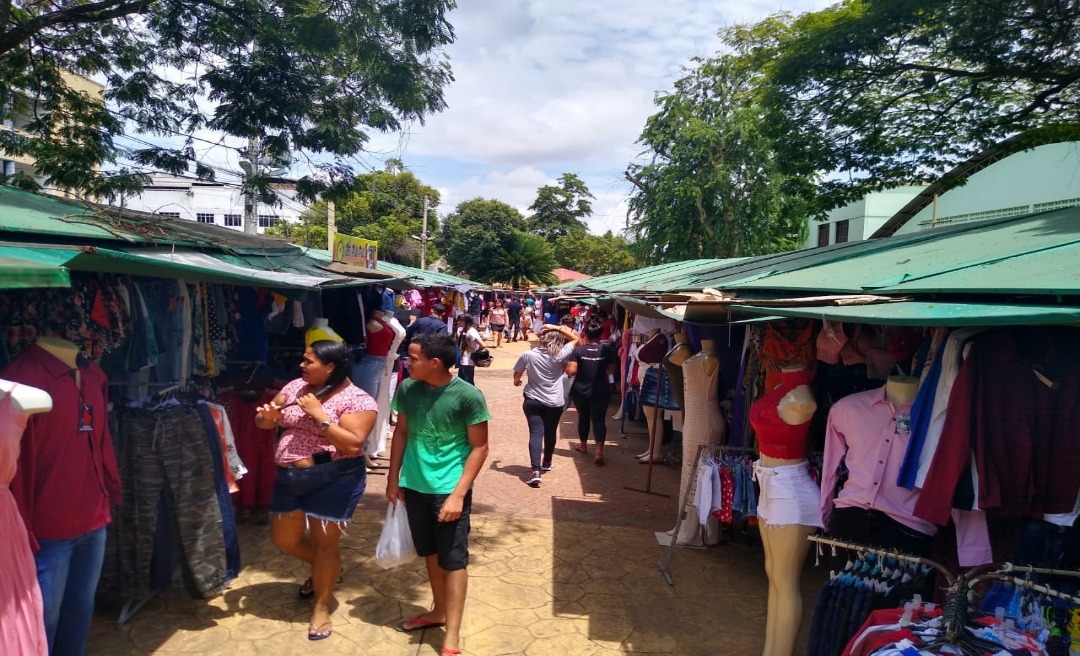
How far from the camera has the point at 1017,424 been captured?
2.56 meters

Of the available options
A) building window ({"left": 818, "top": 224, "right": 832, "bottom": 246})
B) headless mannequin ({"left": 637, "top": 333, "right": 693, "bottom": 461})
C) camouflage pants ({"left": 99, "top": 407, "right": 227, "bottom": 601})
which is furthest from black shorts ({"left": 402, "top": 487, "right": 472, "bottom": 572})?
building window ({"left": 818, "top": 224, "right": 832, "bottom": 246})

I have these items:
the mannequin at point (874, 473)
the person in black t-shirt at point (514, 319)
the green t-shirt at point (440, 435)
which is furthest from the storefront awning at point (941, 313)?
the person in black t-shirt at point (514, 319)

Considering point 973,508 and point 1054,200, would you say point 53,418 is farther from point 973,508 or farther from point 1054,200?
point 1054,200

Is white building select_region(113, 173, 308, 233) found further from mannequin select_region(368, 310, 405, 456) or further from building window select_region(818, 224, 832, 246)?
building window select_region(818, 224, 832, 246)

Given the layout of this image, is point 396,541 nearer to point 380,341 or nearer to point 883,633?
point 883,633

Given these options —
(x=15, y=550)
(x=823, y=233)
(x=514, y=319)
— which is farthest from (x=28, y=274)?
(x=514, y=319)

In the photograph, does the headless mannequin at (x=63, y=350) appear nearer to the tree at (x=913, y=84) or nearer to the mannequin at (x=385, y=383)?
the mannequin at (x=385, y=383)

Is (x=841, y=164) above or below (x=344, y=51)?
below

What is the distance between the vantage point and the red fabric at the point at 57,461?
2.70 meters

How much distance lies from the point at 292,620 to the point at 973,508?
3609mm

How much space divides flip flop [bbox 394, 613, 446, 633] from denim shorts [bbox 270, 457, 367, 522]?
754mm

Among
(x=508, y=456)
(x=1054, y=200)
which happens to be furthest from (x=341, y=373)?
(x=1054, y=200)

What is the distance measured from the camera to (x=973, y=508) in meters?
2.65

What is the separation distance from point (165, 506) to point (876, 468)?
3.82m
